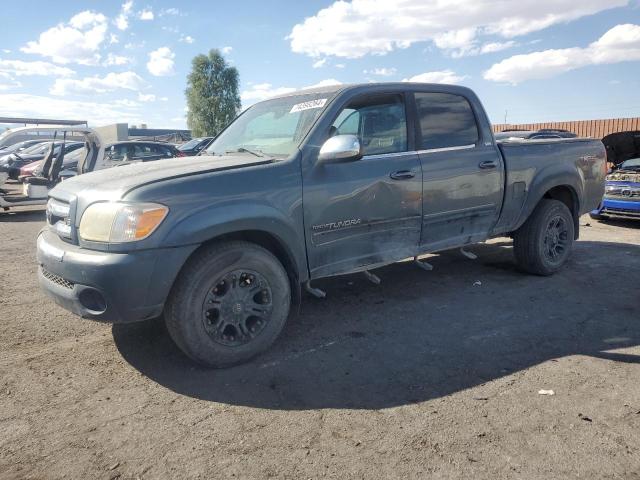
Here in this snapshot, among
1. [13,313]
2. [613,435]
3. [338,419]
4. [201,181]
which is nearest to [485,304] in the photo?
[613,435]

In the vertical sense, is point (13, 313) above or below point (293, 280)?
below

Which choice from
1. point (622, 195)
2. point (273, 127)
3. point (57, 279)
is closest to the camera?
point (57, 279)

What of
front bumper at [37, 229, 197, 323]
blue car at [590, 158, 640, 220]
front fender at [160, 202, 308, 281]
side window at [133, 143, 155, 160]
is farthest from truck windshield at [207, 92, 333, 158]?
side window at [133, 143, 155, 160]

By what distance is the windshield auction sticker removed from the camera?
13.1ft

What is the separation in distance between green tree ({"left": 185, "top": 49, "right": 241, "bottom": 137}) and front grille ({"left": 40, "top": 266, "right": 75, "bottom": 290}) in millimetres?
54828

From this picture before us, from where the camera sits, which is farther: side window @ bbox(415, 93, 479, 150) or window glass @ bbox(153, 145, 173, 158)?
window glass @ bbox(153, 145, 173, 158)

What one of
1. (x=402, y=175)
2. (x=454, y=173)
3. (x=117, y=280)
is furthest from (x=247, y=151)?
(x=454, y=173)

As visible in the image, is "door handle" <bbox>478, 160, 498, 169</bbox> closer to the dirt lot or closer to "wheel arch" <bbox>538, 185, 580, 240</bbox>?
"wheel arch" <bbox>538, 185, 580, 240</bbox>

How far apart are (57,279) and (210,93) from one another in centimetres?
5676

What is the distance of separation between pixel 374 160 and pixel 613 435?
243cm

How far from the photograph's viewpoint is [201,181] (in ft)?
10.5

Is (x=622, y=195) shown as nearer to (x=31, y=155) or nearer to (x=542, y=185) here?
(x=542, y=185)

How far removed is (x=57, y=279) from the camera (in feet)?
10.7

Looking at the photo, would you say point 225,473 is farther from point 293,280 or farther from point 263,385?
point 293,280
